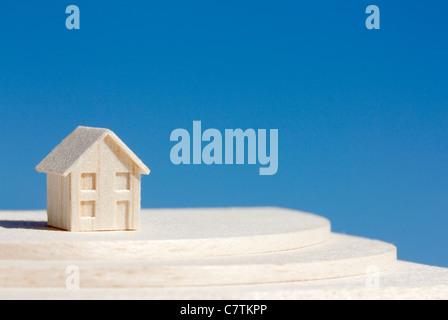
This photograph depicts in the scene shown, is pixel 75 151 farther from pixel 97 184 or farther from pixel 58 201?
pixel 58 201

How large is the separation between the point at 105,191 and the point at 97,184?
0.19 m

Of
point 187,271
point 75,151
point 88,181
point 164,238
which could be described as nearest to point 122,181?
point 88,181

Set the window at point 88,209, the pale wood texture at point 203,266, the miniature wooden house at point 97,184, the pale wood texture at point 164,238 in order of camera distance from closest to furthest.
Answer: the pale wood texture at point 203,266, the pale wood texture at point 164,238, the miniature wooden house at point 97,184, the window at point 88,209

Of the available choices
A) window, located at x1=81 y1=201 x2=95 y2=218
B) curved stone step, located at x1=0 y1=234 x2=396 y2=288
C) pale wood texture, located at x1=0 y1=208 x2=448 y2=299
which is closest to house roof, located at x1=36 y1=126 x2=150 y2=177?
window, located at x1=81 y1=201 x2=95 y2=218

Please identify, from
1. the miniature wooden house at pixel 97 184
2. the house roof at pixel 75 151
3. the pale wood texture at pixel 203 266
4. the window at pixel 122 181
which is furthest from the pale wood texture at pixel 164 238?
the house roof at pixel 75 151

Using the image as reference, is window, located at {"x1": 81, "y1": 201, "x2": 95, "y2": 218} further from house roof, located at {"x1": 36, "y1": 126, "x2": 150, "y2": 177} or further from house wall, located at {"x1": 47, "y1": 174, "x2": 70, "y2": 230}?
house roof, located at {"x1": 36, "y1": 126, "x2": 150, "y2": 177}

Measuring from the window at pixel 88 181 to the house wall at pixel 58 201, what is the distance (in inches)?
10.0

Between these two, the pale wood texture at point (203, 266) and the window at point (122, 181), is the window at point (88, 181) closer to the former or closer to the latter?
the window at point (122, 181)

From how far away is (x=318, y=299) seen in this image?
12.1m

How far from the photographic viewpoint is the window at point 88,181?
558 inches

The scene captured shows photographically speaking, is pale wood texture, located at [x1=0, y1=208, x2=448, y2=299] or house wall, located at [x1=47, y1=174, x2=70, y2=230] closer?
pale wood texture, located at [x1=0, y1=208, x2=448, y2=299]

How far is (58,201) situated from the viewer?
14555 millimetres

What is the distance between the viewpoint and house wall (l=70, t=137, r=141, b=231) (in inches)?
555

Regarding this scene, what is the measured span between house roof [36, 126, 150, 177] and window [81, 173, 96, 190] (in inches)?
12.0
